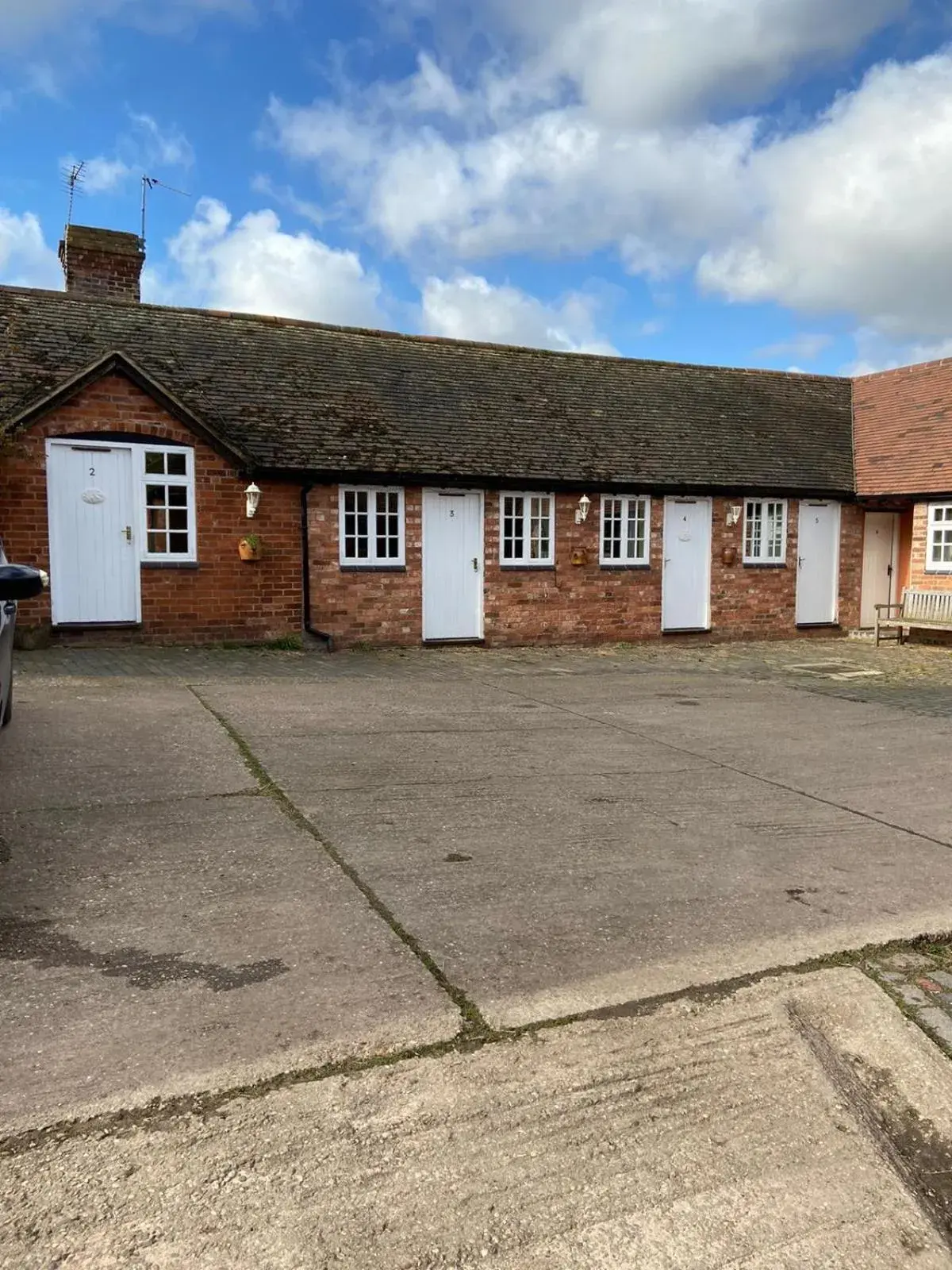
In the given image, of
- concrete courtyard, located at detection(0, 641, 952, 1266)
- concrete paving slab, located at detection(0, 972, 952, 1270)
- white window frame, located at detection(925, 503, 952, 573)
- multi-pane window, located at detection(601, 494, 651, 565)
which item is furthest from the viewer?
white window frame, located at detection(925, 503, 952, 573)

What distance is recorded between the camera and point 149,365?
1397 centimetres

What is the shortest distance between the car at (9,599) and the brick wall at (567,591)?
773 centimetres

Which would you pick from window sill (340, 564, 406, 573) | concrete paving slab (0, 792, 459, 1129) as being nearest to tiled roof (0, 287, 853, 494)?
window sill (340, 564, 406, 573)

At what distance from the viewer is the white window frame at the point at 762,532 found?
17859 mm

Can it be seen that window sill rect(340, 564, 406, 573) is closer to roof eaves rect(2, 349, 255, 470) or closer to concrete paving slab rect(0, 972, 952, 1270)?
roof eaves rect(2, 349, 255, 470)

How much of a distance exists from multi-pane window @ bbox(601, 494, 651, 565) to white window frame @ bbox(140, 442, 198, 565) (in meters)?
7.08

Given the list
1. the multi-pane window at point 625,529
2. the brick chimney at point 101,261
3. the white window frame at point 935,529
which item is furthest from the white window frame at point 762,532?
the brick chimney at point 101,261

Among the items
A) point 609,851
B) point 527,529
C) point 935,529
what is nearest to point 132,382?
point 527,529

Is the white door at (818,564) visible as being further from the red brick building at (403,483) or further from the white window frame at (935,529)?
the white window frame at (935,529)

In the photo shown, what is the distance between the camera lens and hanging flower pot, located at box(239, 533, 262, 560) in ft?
45.2

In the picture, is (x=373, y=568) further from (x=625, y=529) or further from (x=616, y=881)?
(x=616, y=881)

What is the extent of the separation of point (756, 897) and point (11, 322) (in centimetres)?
1370

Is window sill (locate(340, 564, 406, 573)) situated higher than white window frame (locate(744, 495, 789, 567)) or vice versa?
white window frame (locate(744, 495, 789, 567))

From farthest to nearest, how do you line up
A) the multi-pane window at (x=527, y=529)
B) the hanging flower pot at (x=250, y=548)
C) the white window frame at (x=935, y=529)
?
the white window frame at (x=935, y=529) < the multi-pane window at (x=527, y=529) < the hanging flower pot at (x=250, y=548)
